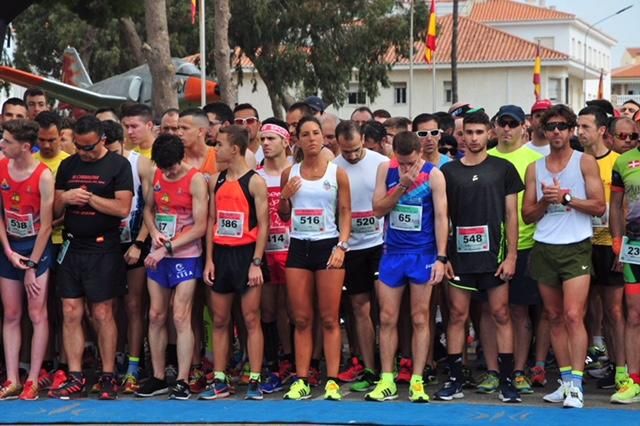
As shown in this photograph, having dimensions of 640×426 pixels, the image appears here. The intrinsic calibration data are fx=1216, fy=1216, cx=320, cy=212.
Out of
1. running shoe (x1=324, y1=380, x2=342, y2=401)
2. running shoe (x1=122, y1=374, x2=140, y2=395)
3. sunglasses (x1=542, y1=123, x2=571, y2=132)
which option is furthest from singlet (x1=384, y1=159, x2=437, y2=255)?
running shoe (x1=122, y1=374, x2=140, y2=395)

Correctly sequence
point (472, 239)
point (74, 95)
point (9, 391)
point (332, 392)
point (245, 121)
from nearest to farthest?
point (472, 239), point (332, 392), point (9, 391), point (245, 121), point (74, 95)

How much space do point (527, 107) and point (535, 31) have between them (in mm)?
22740

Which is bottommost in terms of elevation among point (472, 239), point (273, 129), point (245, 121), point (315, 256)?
point (315, 256)

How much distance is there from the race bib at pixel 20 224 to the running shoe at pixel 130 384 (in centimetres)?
133

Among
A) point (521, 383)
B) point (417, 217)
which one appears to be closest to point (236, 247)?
point (417, 217)

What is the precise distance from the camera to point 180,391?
29.8 feet

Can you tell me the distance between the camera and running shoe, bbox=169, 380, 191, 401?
9.07 meters

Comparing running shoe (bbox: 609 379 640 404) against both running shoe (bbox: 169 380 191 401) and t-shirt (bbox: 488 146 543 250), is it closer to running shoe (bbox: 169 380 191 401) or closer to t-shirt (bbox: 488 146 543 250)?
t-shirt (bbox: 488 146 543 250)

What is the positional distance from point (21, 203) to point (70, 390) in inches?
57.5

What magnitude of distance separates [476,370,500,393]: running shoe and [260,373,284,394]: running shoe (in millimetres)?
1531

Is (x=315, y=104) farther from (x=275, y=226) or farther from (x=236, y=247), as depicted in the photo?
(x=236, y=247)

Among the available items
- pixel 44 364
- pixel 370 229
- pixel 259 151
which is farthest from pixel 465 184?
pixel 44 364

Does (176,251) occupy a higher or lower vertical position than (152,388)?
higher

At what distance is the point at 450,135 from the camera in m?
10.9
